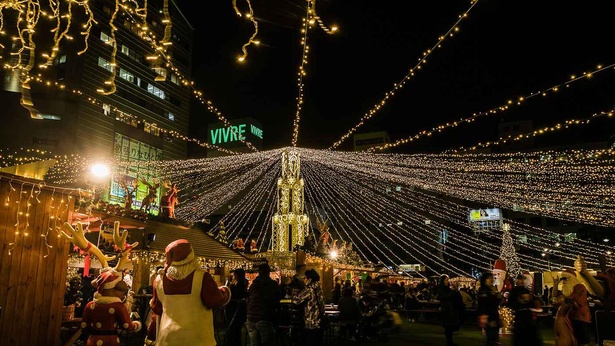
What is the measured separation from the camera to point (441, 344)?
1097cm

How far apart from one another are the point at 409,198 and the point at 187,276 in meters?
51.3

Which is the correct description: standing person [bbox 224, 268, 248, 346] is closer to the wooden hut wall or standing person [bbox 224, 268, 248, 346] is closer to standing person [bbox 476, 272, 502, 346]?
the wooden hut wall

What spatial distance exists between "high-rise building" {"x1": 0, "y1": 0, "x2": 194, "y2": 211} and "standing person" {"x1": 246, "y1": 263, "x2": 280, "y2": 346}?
22.7 metres

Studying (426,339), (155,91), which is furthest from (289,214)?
(155,91)

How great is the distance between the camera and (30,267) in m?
6.51

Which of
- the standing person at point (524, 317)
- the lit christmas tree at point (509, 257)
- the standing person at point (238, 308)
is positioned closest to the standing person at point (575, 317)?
the standing person at point (524, 317)

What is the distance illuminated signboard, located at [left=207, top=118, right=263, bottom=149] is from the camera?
65.0m

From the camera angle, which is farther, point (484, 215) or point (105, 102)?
point (484, 215)

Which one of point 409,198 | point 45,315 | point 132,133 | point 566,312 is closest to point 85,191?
point 45,315

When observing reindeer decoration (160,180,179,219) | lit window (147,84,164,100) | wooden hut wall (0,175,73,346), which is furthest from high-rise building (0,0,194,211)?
wooden hut wall (0,175,73,346)

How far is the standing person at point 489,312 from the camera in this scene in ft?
24.9

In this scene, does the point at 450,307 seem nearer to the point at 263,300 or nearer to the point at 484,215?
the point at 263,300

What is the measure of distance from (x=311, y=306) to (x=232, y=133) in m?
58.6

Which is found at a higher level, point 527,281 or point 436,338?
point 527,281
